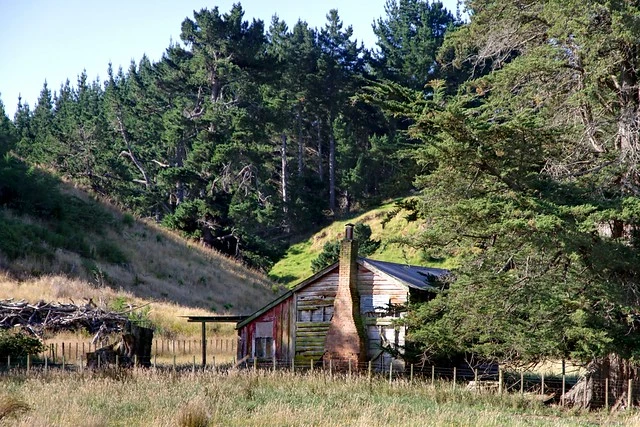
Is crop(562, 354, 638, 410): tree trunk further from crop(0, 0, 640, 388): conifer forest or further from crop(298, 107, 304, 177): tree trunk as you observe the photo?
crop(298, 107, 304, 177): tree trunk

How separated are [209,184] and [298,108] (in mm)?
22310

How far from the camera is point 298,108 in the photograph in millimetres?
85000

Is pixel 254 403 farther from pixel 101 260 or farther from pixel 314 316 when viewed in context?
pixel 101 260

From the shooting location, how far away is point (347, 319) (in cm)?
3183

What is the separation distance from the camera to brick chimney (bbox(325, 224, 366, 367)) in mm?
31422

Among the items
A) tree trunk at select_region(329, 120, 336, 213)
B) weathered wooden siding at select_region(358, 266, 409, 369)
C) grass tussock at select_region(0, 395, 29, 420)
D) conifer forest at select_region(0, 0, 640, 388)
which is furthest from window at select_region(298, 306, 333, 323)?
tree trunk at select_region(329, 120, 336, 213)

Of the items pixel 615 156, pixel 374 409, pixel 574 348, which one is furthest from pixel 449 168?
pixel 374 409

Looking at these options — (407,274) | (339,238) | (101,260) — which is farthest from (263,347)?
(339,238)

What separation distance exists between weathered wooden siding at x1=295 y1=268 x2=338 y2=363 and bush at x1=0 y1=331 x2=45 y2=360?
10035 millimetres

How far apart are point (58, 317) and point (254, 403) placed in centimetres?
1706

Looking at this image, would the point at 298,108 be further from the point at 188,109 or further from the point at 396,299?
the point at 396,299

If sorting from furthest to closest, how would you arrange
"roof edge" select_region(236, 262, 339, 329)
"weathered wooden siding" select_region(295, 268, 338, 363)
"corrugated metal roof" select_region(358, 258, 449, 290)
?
1. "weathered wooden siding" select_region(295, 268, 338, 363)
2. "roof edge" select_region(236, 262, 339, 329)
3. "corrugated metal roof" select_region(358, 258, 449, 290)

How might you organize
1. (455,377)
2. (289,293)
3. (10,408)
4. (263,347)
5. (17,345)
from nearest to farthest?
1. (10,408)
2. (455,377)
3. (17,345)
4. (289,293)
5. (263,347)

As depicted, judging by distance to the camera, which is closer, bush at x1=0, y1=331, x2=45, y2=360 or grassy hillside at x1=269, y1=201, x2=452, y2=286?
bush at x1=0, y1=331, x2=45, y2=360
